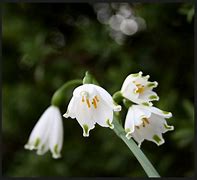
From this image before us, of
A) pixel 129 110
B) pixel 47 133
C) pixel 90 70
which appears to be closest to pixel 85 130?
pixel 129 110

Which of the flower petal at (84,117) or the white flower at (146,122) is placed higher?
the flower petal at (84,117)

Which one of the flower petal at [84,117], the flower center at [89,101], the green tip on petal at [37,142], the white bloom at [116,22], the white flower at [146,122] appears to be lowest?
the green tip on petal at [37,142]

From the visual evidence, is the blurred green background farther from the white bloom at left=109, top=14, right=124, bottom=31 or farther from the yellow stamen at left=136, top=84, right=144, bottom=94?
the yellow stamen at left=136, top=84, right=144, bottom=94

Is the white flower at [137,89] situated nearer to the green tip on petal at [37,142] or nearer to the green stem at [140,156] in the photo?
the green stem at [140,156]

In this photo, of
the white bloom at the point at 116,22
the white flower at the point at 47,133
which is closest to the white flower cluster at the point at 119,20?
the white bloom at the point at 116,22

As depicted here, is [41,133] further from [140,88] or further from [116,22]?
[116,22]

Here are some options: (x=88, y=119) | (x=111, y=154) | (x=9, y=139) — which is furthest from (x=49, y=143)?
(x=9, y=139)

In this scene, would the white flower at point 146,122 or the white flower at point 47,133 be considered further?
the white flower at point 47,133
